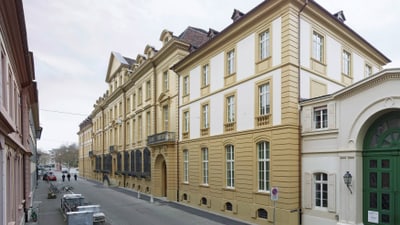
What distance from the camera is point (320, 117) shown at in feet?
47.5

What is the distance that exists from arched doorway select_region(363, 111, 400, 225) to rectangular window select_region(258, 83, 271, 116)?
16.7 ft

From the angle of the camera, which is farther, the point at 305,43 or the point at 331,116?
the point at 305,43

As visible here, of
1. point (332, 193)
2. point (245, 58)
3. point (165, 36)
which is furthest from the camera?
point (165, 36)

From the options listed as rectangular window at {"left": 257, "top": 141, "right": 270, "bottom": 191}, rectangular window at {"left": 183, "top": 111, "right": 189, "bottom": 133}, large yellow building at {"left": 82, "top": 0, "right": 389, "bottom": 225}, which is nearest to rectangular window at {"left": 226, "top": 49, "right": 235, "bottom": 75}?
large yellow building at {"left": 82, "top": 0, "right": 389, "bottom": 225}

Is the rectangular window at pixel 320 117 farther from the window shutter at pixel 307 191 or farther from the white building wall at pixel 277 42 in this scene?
the white building wall at pixel 277 42

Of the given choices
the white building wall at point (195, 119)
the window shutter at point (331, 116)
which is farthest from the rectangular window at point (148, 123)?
the window shutter at point (331, 116)

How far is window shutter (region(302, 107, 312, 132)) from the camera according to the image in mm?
14711

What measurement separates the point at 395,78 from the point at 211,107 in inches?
462

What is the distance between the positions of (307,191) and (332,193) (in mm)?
1347

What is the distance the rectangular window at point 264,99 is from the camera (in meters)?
16.4

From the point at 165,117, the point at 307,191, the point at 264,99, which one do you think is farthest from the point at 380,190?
the point at 165,117

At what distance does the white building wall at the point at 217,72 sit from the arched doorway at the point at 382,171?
9856 millimetres

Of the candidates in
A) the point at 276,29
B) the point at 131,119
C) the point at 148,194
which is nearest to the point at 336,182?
the point at 276,29

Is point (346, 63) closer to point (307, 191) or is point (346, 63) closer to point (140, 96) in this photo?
point (307, 191)
